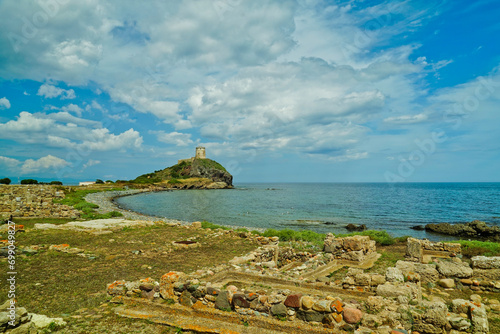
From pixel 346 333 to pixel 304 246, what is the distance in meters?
13.1

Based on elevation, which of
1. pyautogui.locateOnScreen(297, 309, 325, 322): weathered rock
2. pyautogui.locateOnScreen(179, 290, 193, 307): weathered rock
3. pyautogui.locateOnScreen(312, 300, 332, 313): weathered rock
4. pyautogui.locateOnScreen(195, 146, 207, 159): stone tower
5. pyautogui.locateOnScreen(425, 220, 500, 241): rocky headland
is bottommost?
pyautogui.locateOnScreen(425, 220, 500, 241): rocky headland

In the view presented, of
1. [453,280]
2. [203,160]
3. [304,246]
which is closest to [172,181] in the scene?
[203,160]

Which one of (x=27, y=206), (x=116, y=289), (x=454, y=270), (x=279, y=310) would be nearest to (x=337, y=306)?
(x=279, y=310)

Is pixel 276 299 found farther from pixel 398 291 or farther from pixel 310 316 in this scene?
pixel 398 291

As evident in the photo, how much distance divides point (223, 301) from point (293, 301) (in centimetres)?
195

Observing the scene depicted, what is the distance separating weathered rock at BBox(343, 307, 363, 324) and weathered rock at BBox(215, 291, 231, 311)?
3028mm

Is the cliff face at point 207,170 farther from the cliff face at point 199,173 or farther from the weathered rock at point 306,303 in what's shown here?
the weathered rock at point 306,303

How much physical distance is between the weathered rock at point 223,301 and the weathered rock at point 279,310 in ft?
4.17

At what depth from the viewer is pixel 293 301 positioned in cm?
689

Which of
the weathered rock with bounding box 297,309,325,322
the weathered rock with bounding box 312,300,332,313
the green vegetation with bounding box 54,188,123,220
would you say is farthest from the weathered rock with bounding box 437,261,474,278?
the green vegetation with bounding box 54,188,123,220

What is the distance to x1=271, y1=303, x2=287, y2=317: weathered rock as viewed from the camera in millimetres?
6868

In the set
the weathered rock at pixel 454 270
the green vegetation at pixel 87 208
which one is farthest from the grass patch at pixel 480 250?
the green vegetation at pixel 87 208

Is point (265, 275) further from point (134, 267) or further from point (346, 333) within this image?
point (134, 267)

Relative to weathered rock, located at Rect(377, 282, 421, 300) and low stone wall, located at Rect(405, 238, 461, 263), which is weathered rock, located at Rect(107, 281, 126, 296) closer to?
weathered rock, located at Rect(377, 282, 421, 300)
